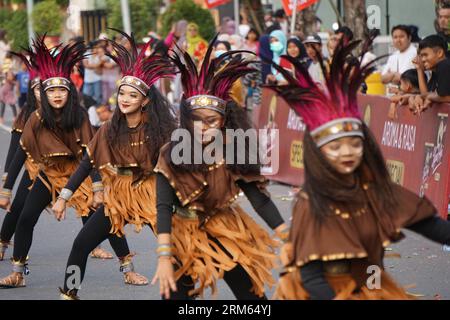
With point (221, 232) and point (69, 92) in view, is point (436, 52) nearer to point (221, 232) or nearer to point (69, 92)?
point (69, 92)

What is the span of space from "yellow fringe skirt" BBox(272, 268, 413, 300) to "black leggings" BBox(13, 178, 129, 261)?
3.64 m

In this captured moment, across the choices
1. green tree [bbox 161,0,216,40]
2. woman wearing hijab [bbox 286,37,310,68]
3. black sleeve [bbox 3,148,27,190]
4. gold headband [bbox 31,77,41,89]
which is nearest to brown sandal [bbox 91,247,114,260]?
black sleeve [bbox 3,148,27,190]

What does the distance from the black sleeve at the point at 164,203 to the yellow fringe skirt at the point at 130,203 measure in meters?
1.60

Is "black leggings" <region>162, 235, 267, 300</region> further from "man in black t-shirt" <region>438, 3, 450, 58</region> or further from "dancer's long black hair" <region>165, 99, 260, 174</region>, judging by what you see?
"man in black t-shirt" <region>438, 3, 450, 58</region>

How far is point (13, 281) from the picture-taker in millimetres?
8570

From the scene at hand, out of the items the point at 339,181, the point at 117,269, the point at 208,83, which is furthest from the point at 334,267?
the point at 117,269

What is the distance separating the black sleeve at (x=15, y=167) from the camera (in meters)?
8.61

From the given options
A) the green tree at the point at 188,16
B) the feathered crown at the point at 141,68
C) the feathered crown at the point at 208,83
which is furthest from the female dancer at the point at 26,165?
the green tree at the point at 188,16

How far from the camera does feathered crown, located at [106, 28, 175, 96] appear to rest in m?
7.80

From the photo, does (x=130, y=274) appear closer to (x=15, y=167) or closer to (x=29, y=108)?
(x=15, y=167)

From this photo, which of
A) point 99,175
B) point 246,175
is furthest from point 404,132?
point 246,175

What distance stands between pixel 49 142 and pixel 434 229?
14.1ft

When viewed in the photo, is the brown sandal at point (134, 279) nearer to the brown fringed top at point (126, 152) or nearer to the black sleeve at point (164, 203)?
the brown fringed top at point (126, 152)

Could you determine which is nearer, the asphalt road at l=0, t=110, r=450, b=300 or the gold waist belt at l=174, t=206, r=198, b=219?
the gold waist belt at l=174, t=206, r=198, b=219
